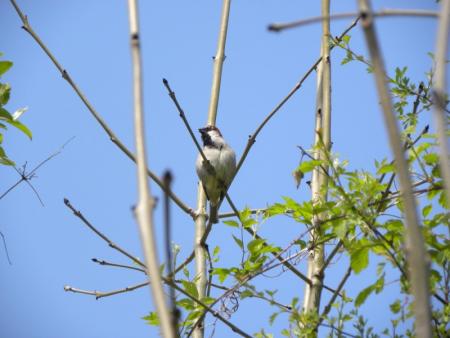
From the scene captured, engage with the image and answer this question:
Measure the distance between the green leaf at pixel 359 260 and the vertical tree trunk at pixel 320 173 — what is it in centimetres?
32

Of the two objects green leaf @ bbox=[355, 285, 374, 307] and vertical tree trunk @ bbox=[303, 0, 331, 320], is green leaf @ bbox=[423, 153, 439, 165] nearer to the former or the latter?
vertical tree trunk @ bbox=[303, 0, 331, 320]

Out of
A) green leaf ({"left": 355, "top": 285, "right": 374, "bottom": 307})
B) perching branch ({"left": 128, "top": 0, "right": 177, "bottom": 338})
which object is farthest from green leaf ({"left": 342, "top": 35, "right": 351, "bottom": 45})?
perching branch ({"left": 128, "top": 0, "right": 177, "bottom": 338})

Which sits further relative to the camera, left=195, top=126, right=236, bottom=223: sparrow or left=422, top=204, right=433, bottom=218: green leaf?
left=195, top=126, right=236, bottom=223: sparrow

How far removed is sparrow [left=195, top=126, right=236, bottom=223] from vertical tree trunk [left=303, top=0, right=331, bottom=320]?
1758 mm

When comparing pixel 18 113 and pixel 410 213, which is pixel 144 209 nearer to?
pixel 410 213

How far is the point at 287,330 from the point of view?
126 inches

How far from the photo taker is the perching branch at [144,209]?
1.10 m

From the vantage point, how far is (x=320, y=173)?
3299 millimetres

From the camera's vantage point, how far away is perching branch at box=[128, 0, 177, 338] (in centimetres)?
110

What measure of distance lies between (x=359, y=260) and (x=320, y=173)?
2.19 feet

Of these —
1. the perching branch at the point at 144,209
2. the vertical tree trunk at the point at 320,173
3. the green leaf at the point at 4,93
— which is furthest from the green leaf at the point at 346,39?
the perching branch at the point at 144,209

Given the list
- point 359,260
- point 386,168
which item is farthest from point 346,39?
point 359,260

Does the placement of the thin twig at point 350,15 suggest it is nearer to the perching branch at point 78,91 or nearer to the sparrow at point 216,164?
the perching branch at point 78,91

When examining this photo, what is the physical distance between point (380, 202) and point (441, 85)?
1.78 m
